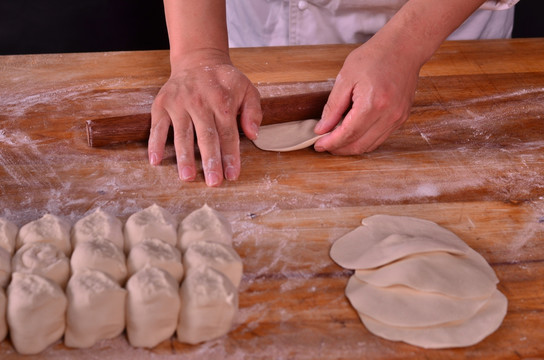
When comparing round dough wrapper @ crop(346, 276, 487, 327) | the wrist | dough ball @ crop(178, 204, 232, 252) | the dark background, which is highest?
the wrist

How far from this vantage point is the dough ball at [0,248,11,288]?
3.78ft

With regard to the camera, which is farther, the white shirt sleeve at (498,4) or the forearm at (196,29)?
the white shirt sleeve at (498,4)

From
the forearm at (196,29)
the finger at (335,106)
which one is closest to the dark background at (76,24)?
the forearm at (196,29)

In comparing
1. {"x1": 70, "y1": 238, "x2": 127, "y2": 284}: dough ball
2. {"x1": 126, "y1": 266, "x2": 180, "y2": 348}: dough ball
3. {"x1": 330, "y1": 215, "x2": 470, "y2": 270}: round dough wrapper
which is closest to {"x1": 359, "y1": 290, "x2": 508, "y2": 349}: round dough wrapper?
{"x1": 330, "y1": 215, "x2": 470, "y2": 270}: round dough wrapper

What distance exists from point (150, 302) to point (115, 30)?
248 centimetres

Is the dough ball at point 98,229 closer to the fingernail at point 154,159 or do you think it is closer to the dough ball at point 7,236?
the dough ball at point 7,236

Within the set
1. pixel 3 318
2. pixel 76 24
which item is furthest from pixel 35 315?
pixel 76 24

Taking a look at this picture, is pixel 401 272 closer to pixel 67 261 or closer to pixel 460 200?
pixel 460 200

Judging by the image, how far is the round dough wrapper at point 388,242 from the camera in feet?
4.09

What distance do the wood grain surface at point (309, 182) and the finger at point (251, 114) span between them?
6 centimetres

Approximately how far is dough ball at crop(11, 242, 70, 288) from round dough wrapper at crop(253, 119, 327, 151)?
67 centimetres

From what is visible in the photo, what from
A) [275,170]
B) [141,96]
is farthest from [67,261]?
[141,96]

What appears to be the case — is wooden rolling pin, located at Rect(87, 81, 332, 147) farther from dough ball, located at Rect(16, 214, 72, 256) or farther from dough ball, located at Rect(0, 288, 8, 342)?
dough ball, located at Rect(0, 288, 8, 342)

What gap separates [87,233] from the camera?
1.27 meters
